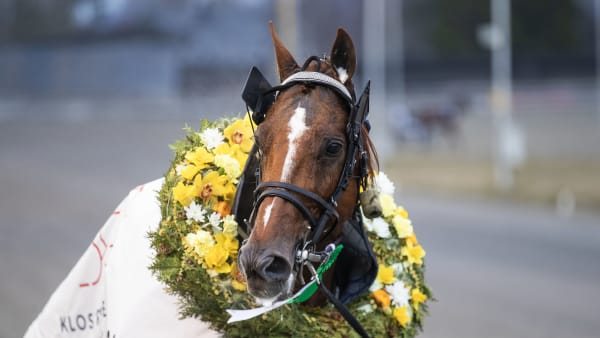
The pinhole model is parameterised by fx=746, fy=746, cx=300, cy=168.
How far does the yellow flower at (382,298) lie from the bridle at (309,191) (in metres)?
0.31

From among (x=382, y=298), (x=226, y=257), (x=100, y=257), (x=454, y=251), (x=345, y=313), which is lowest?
(x=345, y=313)

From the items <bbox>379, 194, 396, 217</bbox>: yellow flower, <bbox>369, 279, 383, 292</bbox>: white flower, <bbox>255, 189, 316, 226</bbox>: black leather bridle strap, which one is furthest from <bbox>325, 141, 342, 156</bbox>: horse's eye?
<bbox>379, 194, 396, 217</bbox>: yellow flower

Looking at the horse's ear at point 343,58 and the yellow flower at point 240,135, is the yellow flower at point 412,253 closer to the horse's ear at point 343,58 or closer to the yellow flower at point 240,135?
the yellow flower at point 240,135

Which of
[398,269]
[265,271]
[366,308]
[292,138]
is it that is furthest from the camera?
[398,269]

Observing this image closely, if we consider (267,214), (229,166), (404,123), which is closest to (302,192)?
(267,214)

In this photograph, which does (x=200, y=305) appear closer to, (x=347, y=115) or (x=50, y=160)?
(x=347, y=115)

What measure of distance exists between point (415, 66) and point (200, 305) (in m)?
36.4

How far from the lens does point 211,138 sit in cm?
340

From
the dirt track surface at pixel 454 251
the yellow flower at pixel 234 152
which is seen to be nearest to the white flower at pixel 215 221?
the yellow flower at pixel 234 152

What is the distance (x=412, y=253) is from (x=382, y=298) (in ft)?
1.16

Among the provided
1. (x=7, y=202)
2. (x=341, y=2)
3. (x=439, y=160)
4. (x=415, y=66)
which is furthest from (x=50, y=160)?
(x=415, y=66)

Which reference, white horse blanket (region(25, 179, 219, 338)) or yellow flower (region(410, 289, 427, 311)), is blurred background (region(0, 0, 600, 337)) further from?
yellow flower (region(410, 289, 427, 311))

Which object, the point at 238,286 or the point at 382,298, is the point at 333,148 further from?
the point at 382,298

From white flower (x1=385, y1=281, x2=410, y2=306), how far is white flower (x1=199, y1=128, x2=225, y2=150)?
3.34 ft
